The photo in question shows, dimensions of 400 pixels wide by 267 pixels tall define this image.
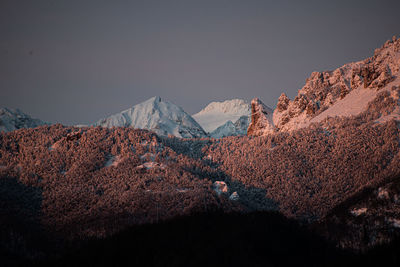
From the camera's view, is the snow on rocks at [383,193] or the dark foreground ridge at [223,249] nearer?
the dark foreground ridge at [223,249]

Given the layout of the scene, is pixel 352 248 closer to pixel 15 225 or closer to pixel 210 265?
pixel 210 265

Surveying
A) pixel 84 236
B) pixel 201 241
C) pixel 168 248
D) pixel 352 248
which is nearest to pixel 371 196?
pixel 352 248

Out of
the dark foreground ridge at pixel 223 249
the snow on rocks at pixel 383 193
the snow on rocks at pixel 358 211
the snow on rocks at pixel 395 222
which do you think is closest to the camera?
the dark foreground ridge at pixel 223 249

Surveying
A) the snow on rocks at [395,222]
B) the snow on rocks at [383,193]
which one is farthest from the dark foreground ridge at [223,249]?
the snow on rocks at [383,193]

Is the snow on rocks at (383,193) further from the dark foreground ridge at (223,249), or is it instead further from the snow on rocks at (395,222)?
the dark foreground ridge at (223,249)

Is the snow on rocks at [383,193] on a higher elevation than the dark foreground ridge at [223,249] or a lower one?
higher

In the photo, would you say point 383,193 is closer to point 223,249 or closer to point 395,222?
point 395,222

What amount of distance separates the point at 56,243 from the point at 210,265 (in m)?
134

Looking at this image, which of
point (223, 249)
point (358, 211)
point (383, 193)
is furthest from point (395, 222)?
point (223, 249)

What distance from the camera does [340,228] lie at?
504ft

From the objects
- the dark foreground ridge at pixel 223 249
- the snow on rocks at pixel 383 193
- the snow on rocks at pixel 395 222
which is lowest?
the snow on rocks at pixel 395 222

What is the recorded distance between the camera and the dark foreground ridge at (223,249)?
87.0 meters

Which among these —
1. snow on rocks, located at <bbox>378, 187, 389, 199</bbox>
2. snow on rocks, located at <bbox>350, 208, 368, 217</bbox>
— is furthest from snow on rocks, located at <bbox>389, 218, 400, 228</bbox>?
snow on rocks, located at <bbox>350, 208, 368, 217</bbox>

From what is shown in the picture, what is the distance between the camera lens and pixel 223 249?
3583 inches
